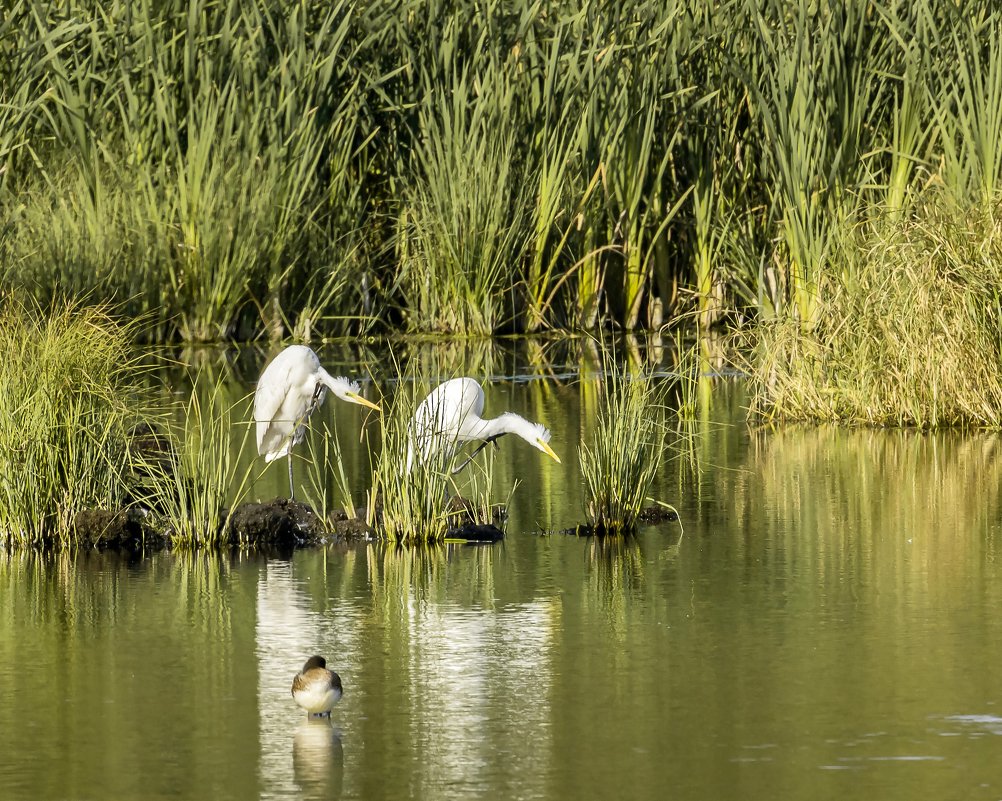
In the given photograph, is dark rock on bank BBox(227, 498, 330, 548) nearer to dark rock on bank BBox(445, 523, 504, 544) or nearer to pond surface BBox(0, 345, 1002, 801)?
pond surface BBox(0, 345, 1002, 801)

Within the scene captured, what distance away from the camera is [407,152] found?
20125mm

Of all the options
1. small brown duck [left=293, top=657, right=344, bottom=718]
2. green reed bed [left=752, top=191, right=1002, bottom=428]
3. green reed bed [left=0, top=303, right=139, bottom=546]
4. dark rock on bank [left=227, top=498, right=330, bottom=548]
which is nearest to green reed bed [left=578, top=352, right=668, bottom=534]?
dark rock on bank [left=227, top=498, right=330, bottom=548]

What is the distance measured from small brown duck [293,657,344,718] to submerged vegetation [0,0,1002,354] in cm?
1149

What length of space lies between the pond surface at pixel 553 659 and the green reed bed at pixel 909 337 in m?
1.81

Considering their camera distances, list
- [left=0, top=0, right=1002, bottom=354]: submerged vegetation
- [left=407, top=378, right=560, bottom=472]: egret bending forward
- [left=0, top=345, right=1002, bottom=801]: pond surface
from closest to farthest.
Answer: [left=0, top=345, right=1002, bottom=801]: pond surface
[left=407, top=378, right=560, bottom=472]: egret bending forward
[left=0, top=0, right=1002, bottom=354]: submerged vegetation

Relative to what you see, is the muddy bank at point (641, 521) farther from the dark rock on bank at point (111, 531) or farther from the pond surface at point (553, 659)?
the dark rock on bank at point (111, 531)

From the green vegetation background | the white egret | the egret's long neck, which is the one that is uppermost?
the green vegetation background

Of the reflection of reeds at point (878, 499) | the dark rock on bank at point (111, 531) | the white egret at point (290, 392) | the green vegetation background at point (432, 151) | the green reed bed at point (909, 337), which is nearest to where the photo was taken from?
the reflection of reeds at point (878, 499)

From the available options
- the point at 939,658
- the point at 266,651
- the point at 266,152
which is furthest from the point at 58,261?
the point at 939,658

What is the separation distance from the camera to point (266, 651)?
24.5 ft

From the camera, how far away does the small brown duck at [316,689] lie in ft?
20.8

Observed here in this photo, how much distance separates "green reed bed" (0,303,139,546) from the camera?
31.4ft

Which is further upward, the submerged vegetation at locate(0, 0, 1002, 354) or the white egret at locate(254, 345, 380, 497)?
the submerged vegetation at locate(0, 0, 1002, 354)

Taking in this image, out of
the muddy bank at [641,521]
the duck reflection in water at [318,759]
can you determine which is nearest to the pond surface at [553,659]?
the duck reflection in water at [318,759]
